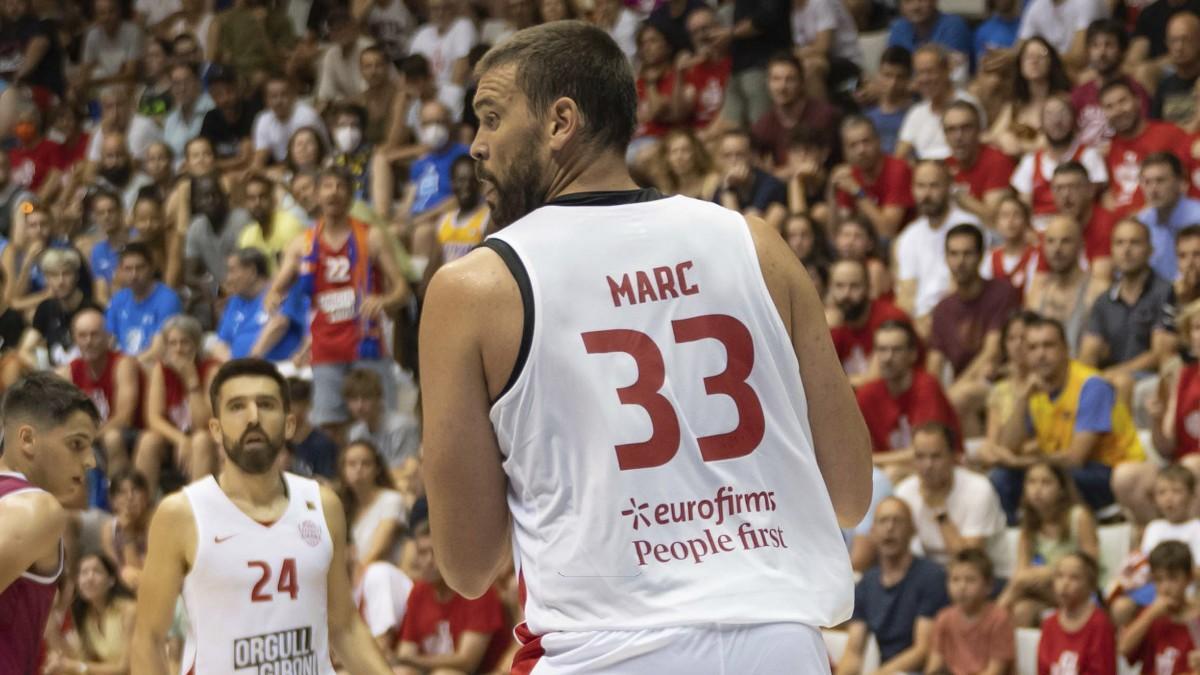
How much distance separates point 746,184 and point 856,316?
65.8 inches

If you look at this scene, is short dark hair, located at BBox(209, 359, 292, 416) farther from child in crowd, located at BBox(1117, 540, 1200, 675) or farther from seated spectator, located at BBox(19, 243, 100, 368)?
seated spectator, located at BBox(19, 243, 100, 368)

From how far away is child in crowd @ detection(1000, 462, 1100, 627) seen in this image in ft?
29.5

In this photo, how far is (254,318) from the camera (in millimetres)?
12758

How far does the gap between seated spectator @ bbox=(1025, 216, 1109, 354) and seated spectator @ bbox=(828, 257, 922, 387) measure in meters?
0.79

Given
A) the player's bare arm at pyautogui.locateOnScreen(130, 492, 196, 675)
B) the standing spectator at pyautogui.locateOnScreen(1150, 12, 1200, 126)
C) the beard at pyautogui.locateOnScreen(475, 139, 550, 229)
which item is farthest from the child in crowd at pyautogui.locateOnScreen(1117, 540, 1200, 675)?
the beard at pyautogui.locateOnScreen(475, 139, 550, 229)

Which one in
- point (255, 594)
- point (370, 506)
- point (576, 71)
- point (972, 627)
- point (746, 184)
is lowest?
point (370, 506)

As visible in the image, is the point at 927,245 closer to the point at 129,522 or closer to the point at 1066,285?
the point at 1066,285

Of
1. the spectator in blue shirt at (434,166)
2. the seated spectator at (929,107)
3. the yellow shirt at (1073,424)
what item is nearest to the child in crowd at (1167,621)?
the yellow shirt at (1073,424)

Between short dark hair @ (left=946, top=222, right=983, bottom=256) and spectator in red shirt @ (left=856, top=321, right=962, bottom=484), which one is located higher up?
short dark hair @ (left=946, top=222, right=983, bottom=256)

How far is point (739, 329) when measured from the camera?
3035 millimetres

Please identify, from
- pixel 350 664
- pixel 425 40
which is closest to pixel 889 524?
pixel 350 664

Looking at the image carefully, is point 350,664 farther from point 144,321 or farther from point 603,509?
point 144,321

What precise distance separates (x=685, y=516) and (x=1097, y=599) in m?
6.26

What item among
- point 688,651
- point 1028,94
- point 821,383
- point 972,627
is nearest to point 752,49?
point 1028,94
